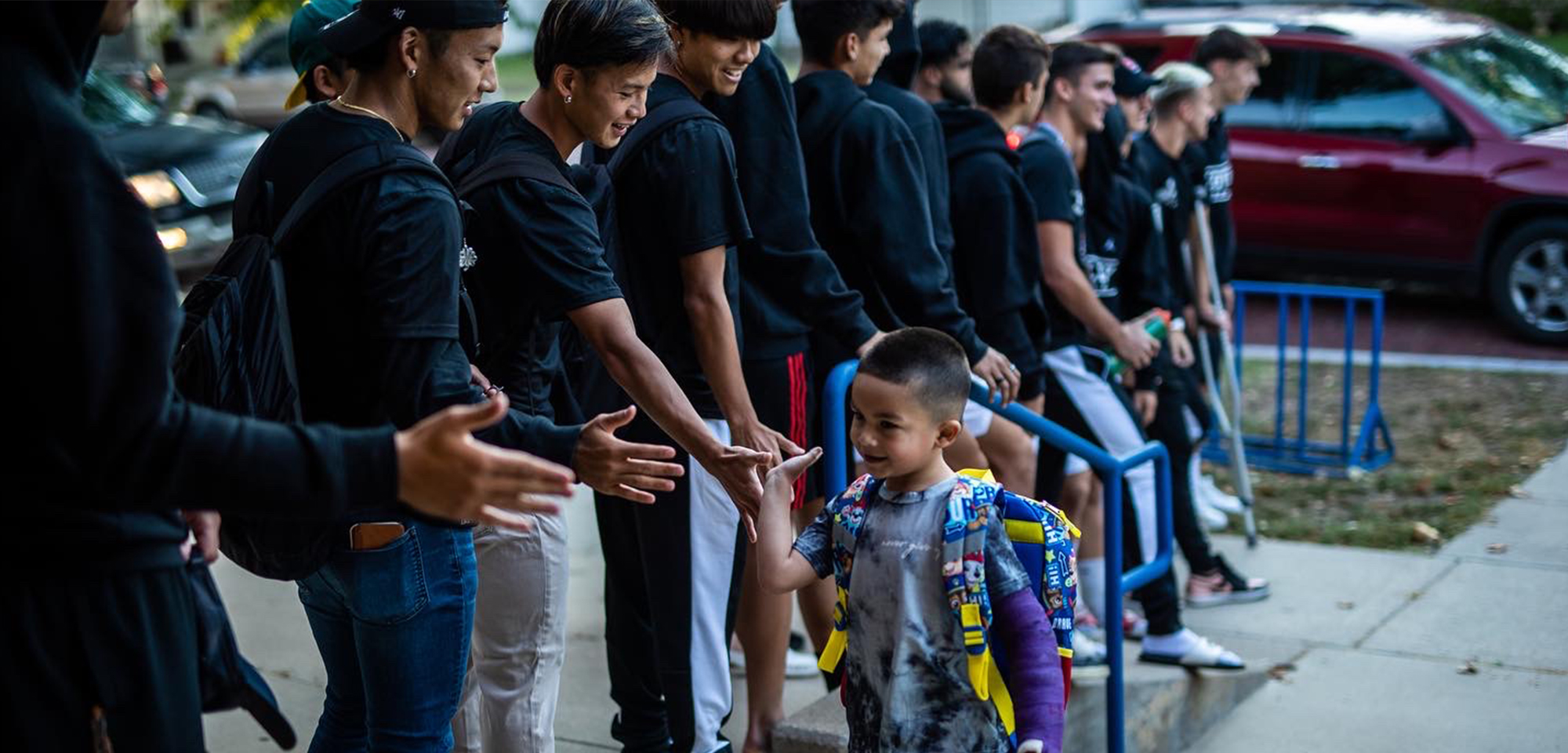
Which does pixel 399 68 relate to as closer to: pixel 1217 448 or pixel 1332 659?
pixel 1332 659

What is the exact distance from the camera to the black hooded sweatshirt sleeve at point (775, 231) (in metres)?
3.99

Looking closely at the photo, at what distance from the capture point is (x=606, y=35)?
3.21 m

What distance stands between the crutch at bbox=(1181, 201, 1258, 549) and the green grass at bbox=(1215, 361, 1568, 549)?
1.17 feet

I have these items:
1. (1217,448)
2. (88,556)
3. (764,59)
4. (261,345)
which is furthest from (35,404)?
(1217,448)

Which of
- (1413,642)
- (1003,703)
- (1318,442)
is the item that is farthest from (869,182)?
(1318,442)

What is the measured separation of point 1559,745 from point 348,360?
145 inches

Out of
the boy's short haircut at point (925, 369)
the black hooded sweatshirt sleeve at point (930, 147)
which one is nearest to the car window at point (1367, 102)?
the black hooded sweatshirt sleeve at point (930, 147)

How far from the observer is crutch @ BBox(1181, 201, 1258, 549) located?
6.68 m

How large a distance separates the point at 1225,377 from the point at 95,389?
5835mm

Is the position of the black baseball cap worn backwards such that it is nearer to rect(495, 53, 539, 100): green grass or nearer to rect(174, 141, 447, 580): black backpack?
rect(174, 141, 447, 580): black backpack

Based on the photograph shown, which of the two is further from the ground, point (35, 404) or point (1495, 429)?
point (35, 404)

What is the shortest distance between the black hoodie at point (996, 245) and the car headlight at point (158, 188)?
8.48 meters

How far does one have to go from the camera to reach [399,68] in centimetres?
274

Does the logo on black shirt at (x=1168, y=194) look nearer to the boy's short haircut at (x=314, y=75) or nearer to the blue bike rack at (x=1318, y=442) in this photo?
the blue bike rack at (x=1318, y=442)
